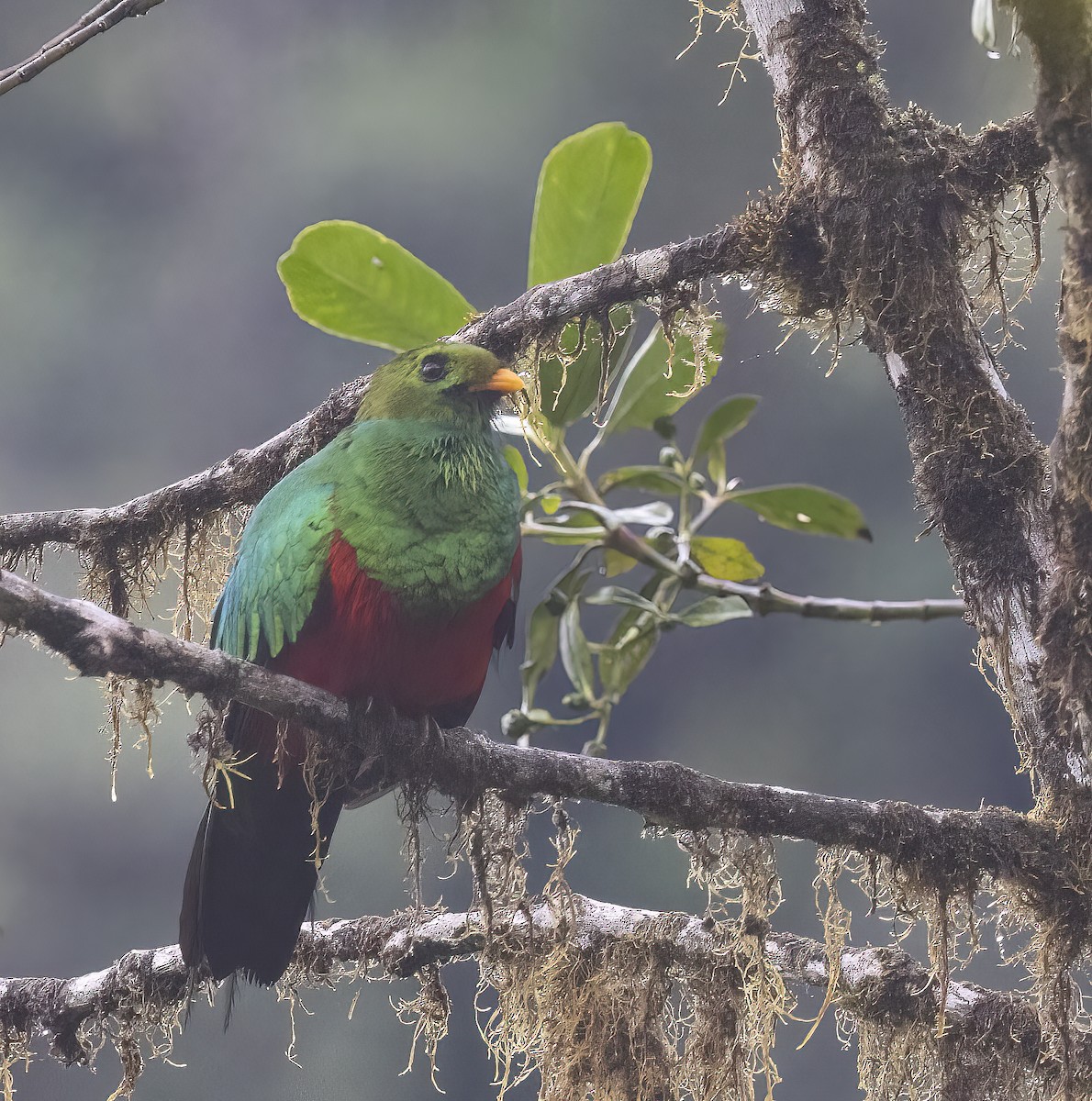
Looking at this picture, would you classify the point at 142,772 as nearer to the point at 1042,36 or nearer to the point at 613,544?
the point at 613,544

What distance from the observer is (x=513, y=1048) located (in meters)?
1.74

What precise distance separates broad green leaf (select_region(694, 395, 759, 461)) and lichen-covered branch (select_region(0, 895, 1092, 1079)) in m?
1.12

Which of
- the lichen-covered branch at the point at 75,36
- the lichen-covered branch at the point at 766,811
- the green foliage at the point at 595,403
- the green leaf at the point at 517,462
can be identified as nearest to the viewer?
the lichen-covered branch at the point at 75,36

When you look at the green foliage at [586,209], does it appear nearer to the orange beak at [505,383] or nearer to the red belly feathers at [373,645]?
the orange beak at [505,383]

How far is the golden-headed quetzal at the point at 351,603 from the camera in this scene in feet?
5.52

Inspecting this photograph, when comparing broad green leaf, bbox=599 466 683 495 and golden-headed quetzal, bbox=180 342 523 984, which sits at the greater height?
broad green leaf, bbox=599 466 683 495

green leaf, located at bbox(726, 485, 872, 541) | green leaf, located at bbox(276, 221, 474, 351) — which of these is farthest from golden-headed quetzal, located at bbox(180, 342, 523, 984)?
green leaf, located at bbox(726, 485, 872, 541)

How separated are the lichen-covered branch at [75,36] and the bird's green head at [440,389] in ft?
2.35

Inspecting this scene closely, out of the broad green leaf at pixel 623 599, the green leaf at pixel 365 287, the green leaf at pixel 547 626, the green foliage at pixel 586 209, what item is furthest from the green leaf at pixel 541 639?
the green leaf at pixel 365 287

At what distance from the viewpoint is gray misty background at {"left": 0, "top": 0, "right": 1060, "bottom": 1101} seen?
5.71 m

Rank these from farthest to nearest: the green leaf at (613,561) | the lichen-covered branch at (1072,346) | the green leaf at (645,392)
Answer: the green leaf at (613,561), the green leaf at (645,392), the lichen-covered branch at (1072,346)

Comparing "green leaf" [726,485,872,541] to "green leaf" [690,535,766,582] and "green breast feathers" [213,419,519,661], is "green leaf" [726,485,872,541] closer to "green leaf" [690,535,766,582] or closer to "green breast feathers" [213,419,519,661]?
A: "green leaf" [690,535,766,582]

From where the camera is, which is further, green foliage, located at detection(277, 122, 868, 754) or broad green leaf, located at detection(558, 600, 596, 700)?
broad green leaf, located at detection(558, 600, 596, 700)

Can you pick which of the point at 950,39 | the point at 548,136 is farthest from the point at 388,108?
the point at 950,39
